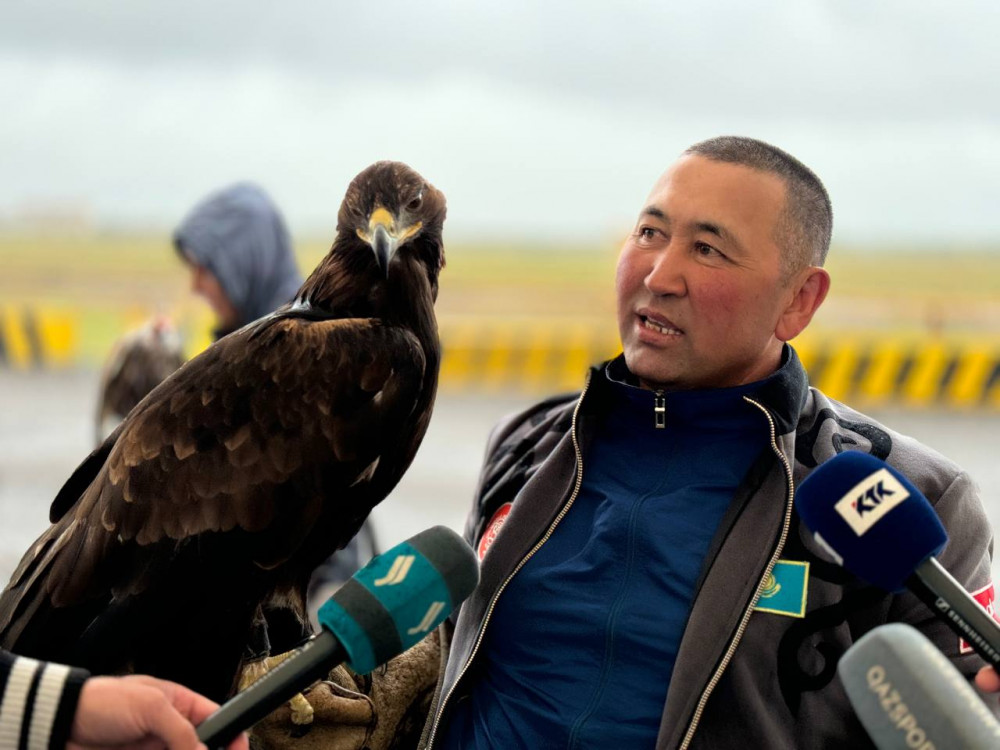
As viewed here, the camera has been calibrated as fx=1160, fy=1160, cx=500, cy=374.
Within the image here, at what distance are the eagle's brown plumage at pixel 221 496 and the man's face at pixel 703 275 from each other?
42 cm

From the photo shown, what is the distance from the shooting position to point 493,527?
2.18 metres

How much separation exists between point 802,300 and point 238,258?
215cm

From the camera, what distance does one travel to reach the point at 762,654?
1802 mm

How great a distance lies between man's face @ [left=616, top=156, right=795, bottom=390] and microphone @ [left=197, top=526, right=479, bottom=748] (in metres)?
0.72

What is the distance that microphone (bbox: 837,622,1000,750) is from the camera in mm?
1150

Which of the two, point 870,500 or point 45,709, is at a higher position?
point 870,500

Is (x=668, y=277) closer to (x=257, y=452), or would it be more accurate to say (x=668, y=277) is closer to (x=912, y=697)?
(x=257, y=452)

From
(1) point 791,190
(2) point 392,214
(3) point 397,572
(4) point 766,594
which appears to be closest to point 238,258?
(2) point 392,214

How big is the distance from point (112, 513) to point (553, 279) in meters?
25.9

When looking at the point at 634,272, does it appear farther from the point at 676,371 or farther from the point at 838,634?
the point at 838,634

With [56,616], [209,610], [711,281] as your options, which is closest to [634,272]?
[711,281]

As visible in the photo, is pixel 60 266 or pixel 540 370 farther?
pixel 60 266

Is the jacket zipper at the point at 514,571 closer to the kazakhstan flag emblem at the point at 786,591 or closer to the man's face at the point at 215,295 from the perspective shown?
the kazakhstan flag emblem at the point at 786,591

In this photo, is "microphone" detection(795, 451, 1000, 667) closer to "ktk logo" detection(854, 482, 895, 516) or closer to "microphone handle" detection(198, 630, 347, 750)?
"ktk logo" detection(854, 482, 895, 516)
